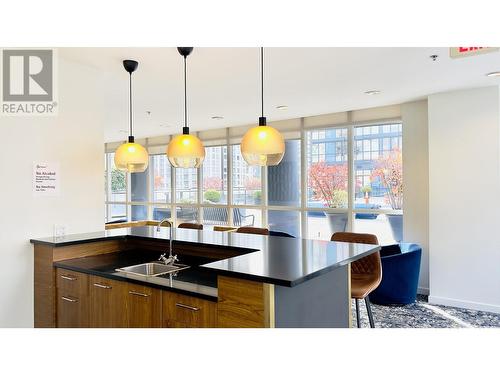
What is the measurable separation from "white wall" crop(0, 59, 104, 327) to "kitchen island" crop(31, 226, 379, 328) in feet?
0.43

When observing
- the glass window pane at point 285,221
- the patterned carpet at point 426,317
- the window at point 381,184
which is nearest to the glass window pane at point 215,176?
the glass window pane at point 285,221

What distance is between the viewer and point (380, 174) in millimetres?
5641

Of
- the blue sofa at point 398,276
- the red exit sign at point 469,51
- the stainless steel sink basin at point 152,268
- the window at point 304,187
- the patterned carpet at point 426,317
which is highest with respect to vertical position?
the red exit sign at point 469,51

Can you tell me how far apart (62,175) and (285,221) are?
417 cm

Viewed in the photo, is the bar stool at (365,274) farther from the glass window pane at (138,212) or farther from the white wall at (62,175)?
the glass window pane at (138,212)

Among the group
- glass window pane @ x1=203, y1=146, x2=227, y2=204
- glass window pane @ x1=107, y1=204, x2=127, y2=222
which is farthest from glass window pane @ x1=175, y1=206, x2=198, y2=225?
glass window pane @ x1=107, y1=204, x2=127, y2=222

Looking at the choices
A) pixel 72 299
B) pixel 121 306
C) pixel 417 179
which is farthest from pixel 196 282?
pixel 417 179

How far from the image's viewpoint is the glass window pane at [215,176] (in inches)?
299

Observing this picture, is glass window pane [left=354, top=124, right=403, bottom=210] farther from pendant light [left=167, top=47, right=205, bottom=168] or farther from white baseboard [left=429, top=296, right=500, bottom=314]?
pendant light [left=167, top=47, right=205, bottom=168]

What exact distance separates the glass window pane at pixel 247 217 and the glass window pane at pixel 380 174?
75.4 inches

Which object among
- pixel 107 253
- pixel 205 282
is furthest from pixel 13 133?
pixel 205 282

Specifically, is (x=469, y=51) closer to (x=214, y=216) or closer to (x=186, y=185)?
(x=214, y=216)

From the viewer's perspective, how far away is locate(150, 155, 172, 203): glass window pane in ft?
27.7
